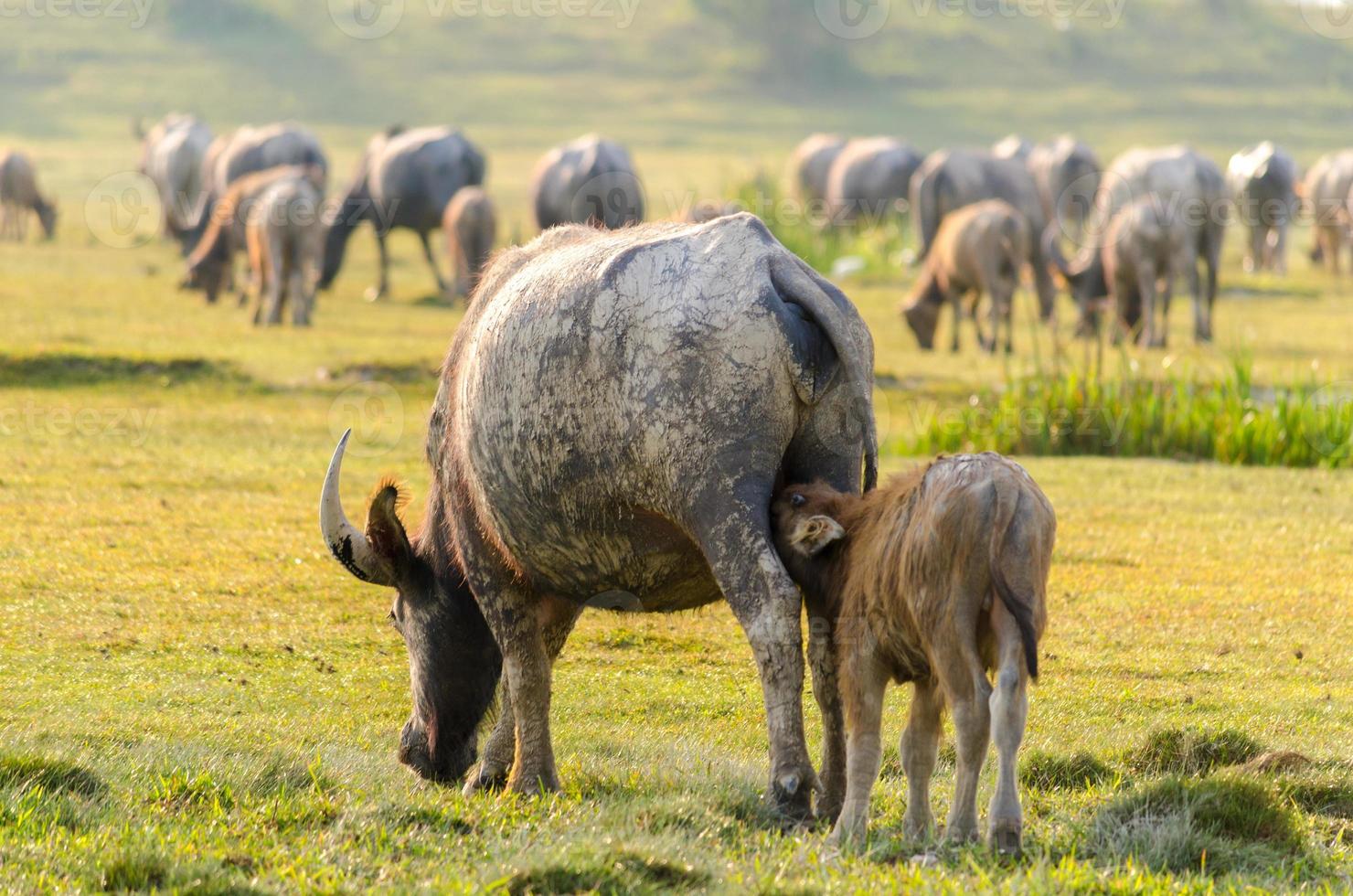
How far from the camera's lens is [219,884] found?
174 inches

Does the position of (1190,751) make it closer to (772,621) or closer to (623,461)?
(772,621)

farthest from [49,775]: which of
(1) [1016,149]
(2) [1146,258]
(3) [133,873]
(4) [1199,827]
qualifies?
(1) [1016,149]

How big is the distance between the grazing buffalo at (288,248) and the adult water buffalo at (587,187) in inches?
242

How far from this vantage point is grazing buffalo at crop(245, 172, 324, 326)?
2155 centimetres

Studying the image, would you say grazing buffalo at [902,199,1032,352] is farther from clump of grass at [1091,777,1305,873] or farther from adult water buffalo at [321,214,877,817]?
clump of grass at [1091,777,1305,873]

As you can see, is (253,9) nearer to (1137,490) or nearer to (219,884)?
(1137,490)

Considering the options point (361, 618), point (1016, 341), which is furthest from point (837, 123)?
point (361, 618)

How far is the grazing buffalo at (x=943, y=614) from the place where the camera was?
4773mm

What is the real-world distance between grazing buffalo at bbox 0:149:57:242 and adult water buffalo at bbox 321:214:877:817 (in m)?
31.9

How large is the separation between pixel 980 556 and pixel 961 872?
0.85 m

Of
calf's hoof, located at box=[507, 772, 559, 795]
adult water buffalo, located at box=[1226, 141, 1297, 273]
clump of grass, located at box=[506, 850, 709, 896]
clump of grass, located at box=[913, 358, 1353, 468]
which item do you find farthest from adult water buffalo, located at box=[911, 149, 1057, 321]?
clump of grass, located at box=[506, 850, 709, 896]

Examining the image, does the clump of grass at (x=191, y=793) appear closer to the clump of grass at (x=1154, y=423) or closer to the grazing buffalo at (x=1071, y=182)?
the clump of grass at (x=1154, y=423)

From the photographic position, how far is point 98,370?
15.7 m

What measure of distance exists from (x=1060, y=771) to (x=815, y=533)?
1.72 meters
